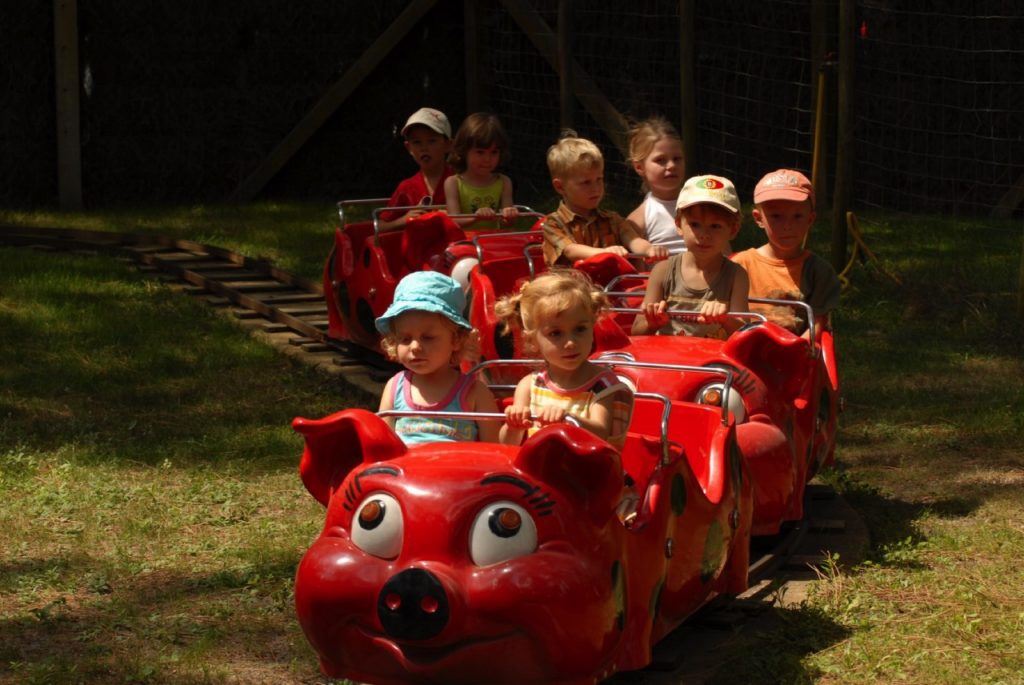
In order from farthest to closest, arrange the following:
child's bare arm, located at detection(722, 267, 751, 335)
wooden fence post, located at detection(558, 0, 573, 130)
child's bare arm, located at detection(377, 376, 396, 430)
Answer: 1. wooden fence post, located at detection(558, 0, 573, 130)
2. child's bare arm, located at detection(722, 267, 751, 335)
3. child's bare arm, located at detection(377, 376, 396, 430)

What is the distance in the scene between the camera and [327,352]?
9.07 meters

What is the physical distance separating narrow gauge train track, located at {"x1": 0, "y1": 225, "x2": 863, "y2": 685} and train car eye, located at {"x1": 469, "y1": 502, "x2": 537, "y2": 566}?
832mm

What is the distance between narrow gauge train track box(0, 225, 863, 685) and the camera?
4770 mm

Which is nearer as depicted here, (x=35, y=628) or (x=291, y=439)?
(x=35, y=628)

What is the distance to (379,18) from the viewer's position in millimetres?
14867

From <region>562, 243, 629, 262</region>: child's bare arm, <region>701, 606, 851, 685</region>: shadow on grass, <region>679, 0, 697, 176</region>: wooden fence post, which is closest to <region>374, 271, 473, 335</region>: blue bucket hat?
<region>701, 606, 851, 685</region>: shadow on grass

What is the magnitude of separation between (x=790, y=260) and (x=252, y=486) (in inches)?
91.2

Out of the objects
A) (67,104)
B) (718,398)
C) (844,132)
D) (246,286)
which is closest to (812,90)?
(844,132)

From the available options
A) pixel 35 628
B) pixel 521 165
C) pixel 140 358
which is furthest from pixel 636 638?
pixel 521 165

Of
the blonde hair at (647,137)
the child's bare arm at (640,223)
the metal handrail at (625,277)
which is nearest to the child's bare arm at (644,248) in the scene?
the child's bare arm at (640,223)

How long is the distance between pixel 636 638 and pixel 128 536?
7.68 ft

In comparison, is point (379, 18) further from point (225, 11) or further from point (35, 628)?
point (35, 628)

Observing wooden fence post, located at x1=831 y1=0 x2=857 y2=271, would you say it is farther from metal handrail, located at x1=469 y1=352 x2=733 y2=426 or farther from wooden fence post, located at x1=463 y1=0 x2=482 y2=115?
wooden fence post, located at x1=463 y1=0 x2=482 y2=115

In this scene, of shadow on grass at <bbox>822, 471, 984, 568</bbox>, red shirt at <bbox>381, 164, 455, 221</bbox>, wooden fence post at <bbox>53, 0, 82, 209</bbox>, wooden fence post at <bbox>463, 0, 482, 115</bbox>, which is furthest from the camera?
wooden fence post at <bbox>463, 0, 482, 115</bbox>
